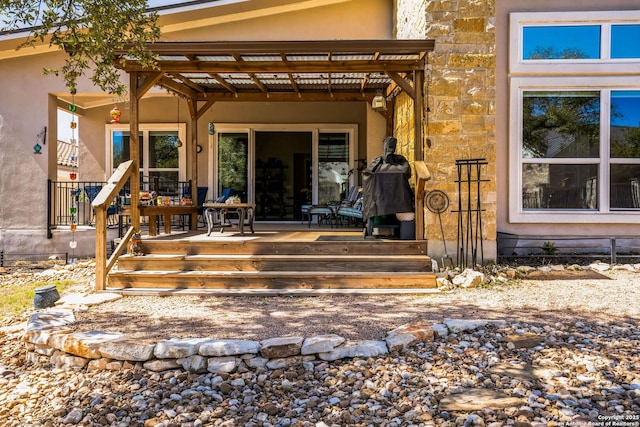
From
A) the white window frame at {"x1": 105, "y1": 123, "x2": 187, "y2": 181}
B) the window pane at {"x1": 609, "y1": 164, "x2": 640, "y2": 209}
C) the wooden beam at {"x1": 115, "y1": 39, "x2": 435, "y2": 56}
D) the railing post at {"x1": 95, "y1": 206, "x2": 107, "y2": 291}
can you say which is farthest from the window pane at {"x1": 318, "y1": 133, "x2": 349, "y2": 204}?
the railing post at {"x1": 95, "y1": 206, "x2": 107, "y2": 291}

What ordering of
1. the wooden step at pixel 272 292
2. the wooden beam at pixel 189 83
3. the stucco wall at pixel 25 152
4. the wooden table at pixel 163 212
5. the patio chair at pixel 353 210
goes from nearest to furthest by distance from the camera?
the wooden step at pixel 272 292 → the wooden table at pixel 163 212 → the wooden beam at pixel 189 83 → the patio chair at pixel 353 210 → the stucco wall at pixel 25 152

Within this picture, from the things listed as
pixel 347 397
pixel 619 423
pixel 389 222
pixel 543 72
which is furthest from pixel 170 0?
pixel 619 423

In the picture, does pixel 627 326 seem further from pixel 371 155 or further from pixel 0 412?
pixel 371 155

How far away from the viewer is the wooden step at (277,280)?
5.53 m

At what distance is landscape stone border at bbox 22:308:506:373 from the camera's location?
3350 millimetres

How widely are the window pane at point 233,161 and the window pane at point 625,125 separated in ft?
22.1

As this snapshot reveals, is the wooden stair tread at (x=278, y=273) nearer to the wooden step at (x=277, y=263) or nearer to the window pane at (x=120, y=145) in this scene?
the wooden step at (x=277, y=263)

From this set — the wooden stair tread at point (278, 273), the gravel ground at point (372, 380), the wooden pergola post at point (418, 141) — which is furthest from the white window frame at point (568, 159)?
the gravel ground at point (372, 380)

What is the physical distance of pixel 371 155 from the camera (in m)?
9.02

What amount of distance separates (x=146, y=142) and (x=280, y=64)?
5.07 metres

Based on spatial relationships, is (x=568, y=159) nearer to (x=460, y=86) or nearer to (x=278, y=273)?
(x=460, y=86)

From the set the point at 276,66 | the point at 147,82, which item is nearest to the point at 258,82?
the point at 276,66

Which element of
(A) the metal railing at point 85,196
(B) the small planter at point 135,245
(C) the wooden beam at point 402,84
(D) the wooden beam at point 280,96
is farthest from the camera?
(A) the metal railing at point 85,196

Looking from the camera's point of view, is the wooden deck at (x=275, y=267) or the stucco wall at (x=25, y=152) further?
the stucco wall at (x=25, y=152)
